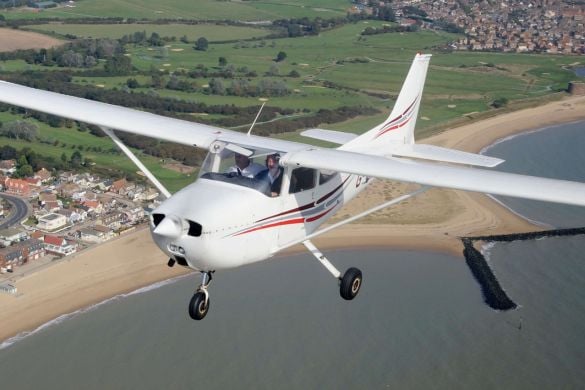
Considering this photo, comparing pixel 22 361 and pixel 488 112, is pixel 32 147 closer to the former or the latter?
pixel 22 361

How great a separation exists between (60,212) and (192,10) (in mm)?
86240

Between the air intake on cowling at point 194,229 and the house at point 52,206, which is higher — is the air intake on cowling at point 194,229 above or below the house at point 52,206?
above

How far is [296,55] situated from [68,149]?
147ft

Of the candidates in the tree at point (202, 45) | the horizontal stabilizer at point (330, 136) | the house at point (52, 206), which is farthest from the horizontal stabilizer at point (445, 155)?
the tree at point (202, 45)

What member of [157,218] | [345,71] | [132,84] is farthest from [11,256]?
[345,71]

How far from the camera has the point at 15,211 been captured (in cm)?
4634

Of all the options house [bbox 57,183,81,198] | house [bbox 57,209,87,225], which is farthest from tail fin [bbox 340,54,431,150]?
house [bbox 57,183,81,198]

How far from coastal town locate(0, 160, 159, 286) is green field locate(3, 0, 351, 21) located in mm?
71686

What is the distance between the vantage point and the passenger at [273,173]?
629 inches

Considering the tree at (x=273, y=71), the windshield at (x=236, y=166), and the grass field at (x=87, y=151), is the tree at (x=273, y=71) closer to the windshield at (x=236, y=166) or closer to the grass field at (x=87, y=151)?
the grass field at (x=87, y=151)

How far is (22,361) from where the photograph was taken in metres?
33.9

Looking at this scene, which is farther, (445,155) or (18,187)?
(18,187)

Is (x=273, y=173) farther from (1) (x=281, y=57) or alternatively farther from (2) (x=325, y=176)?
(1) (x=281, y=57)

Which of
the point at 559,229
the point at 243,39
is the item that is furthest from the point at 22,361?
the point at 243,39
